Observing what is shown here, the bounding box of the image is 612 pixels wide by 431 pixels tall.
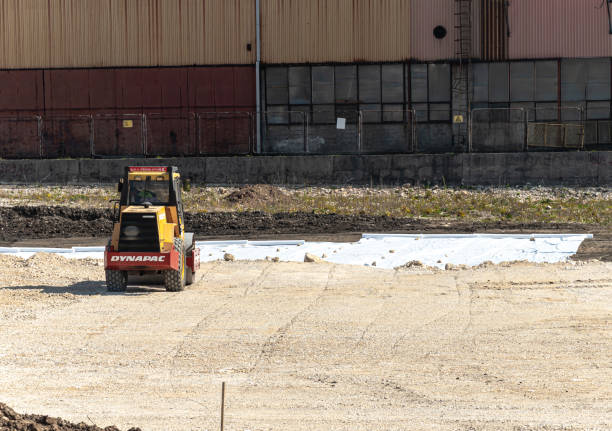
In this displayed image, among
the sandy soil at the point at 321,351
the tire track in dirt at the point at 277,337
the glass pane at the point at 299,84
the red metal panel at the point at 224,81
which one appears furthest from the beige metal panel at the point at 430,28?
the tire track in dirt at the point at 277,337

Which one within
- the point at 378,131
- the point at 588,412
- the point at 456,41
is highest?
the point at 456,41

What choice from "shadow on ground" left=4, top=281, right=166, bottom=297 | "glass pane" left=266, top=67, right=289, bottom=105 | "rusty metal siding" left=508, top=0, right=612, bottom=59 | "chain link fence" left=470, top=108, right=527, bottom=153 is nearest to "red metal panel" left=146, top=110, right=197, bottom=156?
"glass pane" left=266, top=67, right=289, bottom=105

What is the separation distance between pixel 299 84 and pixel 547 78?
977cm

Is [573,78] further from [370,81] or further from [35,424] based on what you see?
[35,424]

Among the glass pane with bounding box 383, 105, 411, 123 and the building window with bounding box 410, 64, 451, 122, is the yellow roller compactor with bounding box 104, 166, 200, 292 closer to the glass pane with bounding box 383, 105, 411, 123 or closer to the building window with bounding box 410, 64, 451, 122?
the glass pane with bounding box 383, 105, 411, 123

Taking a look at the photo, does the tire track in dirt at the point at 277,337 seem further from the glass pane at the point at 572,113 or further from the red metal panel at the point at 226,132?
the glass pane at the point at 572,113

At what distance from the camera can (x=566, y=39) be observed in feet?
116

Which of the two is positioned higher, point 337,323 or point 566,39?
point 566,39

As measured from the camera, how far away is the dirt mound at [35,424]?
7.43m

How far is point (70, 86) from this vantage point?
36469 mm

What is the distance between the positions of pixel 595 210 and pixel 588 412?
1840cm

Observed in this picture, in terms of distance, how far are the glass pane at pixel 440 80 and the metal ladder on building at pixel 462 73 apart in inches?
10.9

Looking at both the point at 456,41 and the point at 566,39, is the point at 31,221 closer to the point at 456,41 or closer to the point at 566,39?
the point at 456,41

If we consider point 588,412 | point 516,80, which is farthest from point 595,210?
point 588,412
